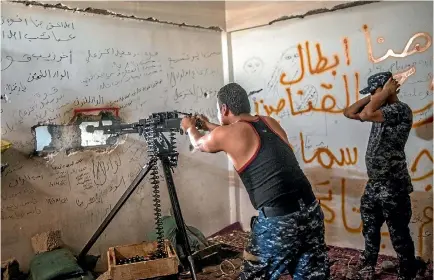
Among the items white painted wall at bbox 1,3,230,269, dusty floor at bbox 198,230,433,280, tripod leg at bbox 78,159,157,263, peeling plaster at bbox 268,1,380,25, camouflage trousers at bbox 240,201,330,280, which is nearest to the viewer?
camouflage trousers at bbox 240,201,330,280

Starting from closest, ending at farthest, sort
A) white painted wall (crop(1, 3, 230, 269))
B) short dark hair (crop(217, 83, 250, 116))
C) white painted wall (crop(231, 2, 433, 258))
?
short dark hair (crop(217, 83, 250, 116)) < white painted wall (crop(1, 3, 230, 269)) < white painted wall (crop(231, 2, 433, 258))

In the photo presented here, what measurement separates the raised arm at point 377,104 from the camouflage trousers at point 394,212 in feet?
1.66

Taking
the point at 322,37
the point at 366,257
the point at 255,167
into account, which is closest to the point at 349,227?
the point at 366,257

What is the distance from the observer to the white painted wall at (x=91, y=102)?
10.6 feet

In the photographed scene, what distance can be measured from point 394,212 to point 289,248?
1.20 metres

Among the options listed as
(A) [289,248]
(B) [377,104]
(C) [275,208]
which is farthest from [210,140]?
(B) [377,104]

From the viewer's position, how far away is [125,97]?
386 centimetres

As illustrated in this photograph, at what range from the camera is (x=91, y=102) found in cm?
364

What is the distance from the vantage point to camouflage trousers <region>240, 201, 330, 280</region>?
2250 mm

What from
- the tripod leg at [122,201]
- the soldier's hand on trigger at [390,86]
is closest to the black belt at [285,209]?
the tripod leg at [122,201]

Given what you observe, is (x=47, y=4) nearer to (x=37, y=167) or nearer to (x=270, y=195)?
(x=37, y=167)

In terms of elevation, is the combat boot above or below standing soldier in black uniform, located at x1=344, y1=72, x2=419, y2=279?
below

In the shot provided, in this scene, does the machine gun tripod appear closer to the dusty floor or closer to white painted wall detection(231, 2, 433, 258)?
the dusty floor

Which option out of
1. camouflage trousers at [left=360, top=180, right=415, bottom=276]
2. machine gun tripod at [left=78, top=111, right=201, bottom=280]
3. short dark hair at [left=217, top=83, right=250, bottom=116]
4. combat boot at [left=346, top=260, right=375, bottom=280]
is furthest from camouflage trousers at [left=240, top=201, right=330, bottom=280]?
combat boot at [left=346, top=260, right=375, bottom=280]
